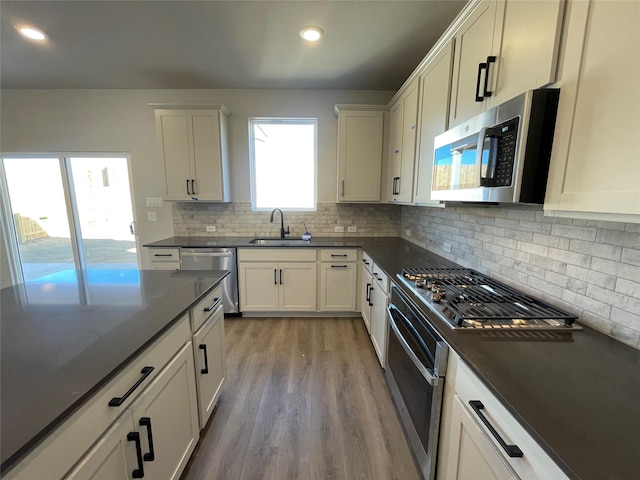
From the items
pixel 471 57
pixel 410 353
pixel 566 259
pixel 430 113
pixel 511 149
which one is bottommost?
pixel 410 353

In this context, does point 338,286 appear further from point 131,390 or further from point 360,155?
point 131,390

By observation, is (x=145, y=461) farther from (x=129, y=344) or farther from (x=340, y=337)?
(x=340, y=337)

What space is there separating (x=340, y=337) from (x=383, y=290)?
37.7 inches

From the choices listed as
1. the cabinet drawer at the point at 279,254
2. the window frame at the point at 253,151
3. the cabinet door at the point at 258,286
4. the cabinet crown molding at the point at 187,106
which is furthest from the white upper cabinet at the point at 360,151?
the cabinet crown molding at the point at 187,106

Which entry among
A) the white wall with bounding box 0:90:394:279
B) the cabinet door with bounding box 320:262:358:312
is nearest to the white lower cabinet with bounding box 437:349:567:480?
the cabinet door with bounding box 320:262:358:312

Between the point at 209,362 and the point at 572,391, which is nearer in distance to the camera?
the point at 572,391

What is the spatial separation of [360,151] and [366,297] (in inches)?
66.4

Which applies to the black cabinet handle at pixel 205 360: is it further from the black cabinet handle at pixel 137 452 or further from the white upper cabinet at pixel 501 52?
the white upper cabinet at pixel 501 52

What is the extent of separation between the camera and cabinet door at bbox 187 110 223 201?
2.99 m

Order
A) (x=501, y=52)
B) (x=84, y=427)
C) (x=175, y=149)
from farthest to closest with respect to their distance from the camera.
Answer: (x=175, y=149)
(x=501, y=52)
(x=84, y=427)

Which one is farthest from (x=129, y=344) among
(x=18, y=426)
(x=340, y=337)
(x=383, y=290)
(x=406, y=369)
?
(x=340, y=337)

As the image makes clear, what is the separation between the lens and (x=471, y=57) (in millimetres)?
1376

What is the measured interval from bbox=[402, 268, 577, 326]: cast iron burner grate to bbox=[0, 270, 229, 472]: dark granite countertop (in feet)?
4.14

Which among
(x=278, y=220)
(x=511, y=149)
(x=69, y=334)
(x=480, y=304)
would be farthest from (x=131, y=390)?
(x=278, y=220)
